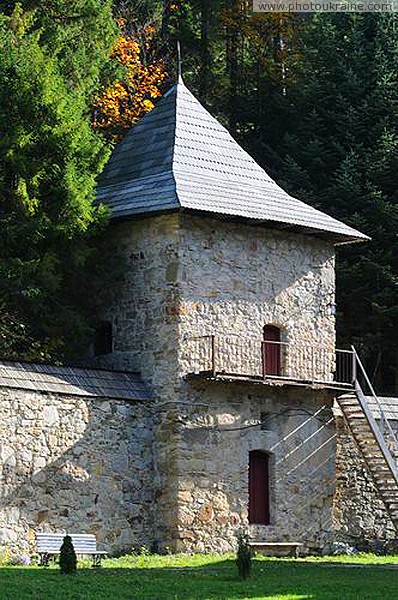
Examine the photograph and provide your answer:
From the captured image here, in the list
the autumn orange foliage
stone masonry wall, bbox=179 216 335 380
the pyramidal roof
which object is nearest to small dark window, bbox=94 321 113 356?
stone masonry wall, bbox=179 216 335 380

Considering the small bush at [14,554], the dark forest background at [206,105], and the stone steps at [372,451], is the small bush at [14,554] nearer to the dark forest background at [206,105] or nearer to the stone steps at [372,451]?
the dark forest background at [206,105]

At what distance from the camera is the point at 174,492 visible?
90.4ft

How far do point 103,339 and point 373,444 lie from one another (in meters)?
5.96

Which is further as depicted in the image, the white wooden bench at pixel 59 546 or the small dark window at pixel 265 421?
the small dark window at pixel 265 421

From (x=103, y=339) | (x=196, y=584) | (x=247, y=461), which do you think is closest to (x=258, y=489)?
(x=247, y=461)

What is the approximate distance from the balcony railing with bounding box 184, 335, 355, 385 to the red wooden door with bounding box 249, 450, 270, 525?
5.64ft

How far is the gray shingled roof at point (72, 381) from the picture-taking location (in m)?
26.0

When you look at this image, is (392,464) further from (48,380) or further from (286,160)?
(286,160)

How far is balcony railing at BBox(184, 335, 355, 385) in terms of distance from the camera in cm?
2836

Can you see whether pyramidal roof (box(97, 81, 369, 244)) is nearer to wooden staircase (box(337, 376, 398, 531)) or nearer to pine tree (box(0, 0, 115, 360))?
pine tree (box(0, 0, 115, 360))

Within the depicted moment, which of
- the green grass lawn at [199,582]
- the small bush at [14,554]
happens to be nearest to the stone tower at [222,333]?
the green grass lawn at [199,582]

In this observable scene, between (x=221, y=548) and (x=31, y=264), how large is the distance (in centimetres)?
650

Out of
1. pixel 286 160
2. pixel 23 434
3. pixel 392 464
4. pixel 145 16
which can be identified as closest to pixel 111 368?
pixel 23 434

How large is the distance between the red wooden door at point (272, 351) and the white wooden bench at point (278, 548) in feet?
11.4
